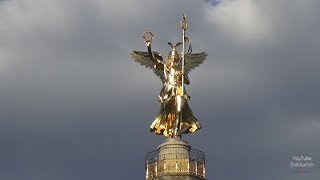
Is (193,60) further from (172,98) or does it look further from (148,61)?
(172,98)

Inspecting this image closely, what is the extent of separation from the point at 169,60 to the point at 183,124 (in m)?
4.00

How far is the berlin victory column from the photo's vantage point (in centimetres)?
4284

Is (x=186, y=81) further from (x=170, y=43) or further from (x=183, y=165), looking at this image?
(x=183, y=165)

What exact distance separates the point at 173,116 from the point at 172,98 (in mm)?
1084

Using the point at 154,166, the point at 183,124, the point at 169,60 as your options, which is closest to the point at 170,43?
the point at 169,60

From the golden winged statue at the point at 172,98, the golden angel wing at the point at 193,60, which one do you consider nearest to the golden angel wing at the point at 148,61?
the golden winged statue at the point at 172,98

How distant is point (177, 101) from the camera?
45688mm

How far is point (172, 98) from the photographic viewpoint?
4594cm

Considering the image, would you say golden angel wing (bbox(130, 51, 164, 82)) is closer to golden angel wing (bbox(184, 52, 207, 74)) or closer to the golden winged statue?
the golden winged statue

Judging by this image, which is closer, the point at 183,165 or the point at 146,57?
the point at 183,165

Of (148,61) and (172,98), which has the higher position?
(148,61)

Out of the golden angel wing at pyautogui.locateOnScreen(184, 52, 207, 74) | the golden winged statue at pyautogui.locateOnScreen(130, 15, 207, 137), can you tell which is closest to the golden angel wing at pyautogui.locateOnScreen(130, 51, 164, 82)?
the golden winged statue at pyautogui.locateOnScreen(130, 15, 207, 137)

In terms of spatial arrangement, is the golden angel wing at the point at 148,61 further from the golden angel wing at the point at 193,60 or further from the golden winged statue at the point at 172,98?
the golden angel wing at the point at 193,60

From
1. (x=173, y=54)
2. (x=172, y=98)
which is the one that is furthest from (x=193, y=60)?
(x=172, y=98)
